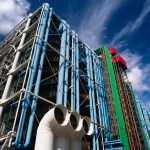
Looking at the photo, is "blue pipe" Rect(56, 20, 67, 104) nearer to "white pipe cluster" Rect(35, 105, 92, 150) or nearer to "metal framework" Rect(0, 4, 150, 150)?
"metal framework" Rect(0, 4, 150, 150)

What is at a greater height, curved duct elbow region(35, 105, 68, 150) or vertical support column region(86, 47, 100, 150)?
vertical support column region(86, 47, 100, 150)

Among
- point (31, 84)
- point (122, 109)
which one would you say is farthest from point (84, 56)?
point (31, 84)

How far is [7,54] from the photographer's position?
23000 millimetres

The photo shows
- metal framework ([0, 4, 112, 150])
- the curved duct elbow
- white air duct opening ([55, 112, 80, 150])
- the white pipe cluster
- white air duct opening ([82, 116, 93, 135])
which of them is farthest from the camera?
metal framework ([0, 4, 112, 150])

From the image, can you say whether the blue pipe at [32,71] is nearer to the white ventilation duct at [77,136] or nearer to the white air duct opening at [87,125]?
the white ventilation duct at [77,136]

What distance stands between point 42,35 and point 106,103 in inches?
496

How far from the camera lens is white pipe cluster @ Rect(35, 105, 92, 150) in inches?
424

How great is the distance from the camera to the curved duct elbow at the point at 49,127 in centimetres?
1053

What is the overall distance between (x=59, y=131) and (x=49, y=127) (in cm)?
76

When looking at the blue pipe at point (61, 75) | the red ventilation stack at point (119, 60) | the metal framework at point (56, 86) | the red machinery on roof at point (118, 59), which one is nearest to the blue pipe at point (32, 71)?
the metal framework at point (56, 86)

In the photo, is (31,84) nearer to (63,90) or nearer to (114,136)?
(63,90)

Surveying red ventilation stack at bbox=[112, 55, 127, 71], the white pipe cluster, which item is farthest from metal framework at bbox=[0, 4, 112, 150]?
red ventilation stack at bbox=[112, 55, 127, 71]

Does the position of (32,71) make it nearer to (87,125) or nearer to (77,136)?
(87,125)

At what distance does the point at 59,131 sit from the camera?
11.5 metres
